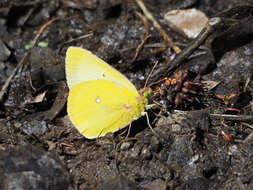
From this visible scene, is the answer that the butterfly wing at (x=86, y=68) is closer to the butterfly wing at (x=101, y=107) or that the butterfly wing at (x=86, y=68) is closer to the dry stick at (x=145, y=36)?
the butterfly wing at (x=101, y=107)

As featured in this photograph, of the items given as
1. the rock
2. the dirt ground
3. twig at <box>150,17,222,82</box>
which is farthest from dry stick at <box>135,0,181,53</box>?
the rock

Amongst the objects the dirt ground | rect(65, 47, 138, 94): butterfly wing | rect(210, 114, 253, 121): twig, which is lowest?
rect(210, 114, 253, 121): twig

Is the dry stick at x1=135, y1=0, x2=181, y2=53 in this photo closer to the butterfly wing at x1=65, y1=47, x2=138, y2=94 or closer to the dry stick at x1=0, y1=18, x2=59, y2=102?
the butterfly wing at x1=65, y1=47, x2=138, y2=94

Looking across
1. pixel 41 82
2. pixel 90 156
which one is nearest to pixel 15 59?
pixel 41 82

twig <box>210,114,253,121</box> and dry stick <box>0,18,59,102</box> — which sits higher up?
dry stick <box>0,18,59,102</box>

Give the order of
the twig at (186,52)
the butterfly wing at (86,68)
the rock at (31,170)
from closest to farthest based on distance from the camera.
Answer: the rock at (31,170) → the butterfly wing at (86,68) → the twig at (186,52)

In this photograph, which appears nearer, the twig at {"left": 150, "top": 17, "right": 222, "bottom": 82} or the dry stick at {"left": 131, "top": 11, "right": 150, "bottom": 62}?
the twig at {"left": 150, "top": 17, "right": 222, "bottom": 82}

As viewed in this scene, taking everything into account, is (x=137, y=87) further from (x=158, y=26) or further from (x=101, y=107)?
(x=158, y=26)

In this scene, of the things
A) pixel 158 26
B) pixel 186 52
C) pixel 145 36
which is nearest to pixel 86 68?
pixel 186 52

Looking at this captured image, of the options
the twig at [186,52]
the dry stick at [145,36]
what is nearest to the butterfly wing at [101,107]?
the twig at [186,52]

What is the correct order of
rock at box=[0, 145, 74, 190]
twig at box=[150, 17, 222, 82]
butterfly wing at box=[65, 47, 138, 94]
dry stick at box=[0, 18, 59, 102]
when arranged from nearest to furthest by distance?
1. rock at box=[0, 145, 74, 190]
2. butterfly wing at box=[65, 47, 138, 94]
3. twig at box=[150, 17, 222, 82]
4. dry stick at box=[0, 18, 59, 102]
